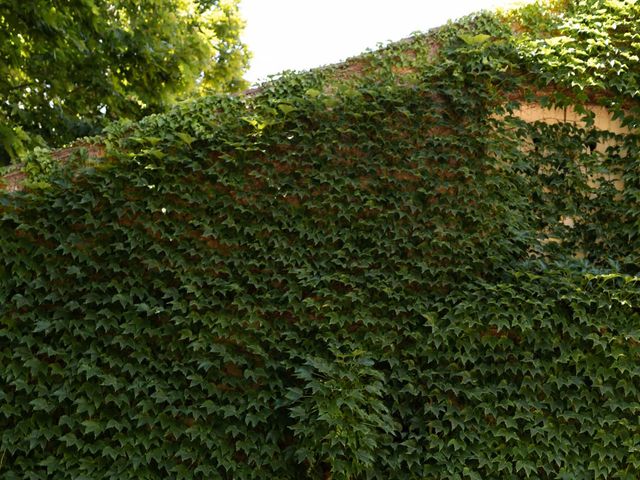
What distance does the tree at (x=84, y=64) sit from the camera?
301 inches

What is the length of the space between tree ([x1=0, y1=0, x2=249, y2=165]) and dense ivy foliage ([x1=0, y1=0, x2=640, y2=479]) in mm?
2010

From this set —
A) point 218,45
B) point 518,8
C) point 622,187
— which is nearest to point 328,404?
point 622,187

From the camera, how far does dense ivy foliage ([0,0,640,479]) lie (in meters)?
5.21

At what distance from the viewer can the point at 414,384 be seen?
557cm

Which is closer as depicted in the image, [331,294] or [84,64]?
[331,294]

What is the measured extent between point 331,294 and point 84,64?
4.77 meters

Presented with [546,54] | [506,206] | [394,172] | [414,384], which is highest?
[546,54]

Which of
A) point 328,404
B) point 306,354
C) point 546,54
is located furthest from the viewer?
point 546,54

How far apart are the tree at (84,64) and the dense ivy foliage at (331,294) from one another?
201 cm

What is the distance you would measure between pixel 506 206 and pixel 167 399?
10.3ft

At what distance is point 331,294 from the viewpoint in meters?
5.69

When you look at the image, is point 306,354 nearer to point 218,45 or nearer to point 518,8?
point 518,8

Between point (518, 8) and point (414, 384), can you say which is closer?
point (414, 384)

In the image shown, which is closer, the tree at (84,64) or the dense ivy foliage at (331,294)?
the dense ivy foliage at (331,294)
